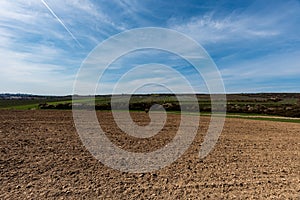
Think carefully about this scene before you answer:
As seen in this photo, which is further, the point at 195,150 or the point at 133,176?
the point at 195,150

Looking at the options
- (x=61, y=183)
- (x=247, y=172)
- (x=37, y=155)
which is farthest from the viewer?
(x=37, y=155)

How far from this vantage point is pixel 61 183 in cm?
909

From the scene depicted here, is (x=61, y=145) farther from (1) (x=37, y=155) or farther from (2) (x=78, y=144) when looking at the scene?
(1) (x=37, y=155)

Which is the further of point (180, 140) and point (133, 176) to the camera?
point (180, 140)

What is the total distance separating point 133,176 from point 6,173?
4.61 metres

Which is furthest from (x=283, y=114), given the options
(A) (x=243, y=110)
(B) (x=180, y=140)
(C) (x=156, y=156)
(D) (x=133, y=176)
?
(D) (x=133, y=176)

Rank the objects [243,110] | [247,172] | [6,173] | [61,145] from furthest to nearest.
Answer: [243,110] → [61,145] → [247,172] → [6,173]

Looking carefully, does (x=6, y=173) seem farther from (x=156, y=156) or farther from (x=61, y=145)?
(x=156, y=156)

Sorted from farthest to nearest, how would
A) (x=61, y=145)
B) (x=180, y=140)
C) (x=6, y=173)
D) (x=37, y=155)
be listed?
(x=180, y=140) < (x=61, y=145) < (x=37, y=155) < (x=6, y=173)

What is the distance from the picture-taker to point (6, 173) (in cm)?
998

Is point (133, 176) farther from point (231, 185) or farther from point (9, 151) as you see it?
point (9, 151)

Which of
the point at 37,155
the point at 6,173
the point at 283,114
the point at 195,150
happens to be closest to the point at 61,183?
the point at 6,173

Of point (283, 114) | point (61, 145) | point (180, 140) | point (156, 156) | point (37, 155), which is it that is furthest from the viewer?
point (283, 114)

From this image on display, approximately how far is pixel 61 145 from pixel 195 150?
7.62 m
